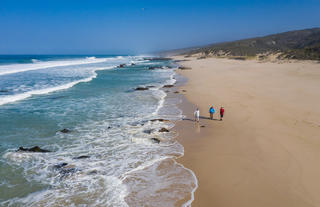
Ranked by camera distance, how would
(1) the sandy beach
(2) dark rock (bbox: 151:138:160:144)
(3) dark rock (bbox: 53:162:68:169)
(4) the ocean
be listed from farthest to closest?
(2) dark rock (bbox: 151:138:160:144) → (3) dark rock (bbox: 53:162:68:169) → (4) the ocean → (1) the sandy beach

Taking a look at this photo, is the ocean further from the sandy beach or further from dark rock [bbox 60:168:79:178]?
the sandy beach

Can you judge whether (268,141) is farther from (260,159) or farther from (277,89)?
(277,89)

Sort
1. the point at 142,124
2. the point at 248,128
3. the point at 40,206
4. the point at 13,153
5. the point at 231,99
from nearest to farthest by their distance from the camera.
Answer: the point at 40,206 < the point at 13,153 < the point at 248,128 < the point at 142,124 < the point at 231,99

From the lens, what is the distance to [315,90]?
60.3ft

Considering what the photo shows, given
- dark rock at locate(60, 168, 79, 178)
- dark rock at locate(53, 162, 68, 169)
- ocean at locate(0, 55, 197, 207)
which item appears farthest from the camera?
dark rock at locate(53, 162, 68, 169)

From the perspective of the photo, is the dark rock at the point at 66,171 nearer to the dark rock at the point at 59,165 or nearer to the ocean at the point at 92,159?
the ocean at the point at 92,159

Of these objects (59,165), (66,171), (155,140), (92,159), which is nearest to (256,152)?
(155,140)

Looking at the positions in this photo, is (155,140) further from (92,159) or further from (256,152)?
(256,152)

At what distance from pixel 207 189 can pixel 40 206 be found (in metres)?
4.72

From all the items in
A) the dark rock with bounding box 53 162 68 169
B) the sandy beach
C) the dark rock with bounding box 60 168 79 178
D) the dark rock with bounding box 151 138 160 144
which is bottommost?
the sandy beach

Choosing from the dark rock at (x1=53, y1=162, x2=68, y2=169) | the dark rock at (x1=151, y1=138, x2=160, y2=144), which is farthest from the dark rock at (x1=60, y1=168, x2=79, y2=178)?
the dark rock at (x1=151, y1=138, x2=160, y2=144)

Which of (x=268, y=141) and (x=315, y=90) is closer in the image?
(x=268, y=141)

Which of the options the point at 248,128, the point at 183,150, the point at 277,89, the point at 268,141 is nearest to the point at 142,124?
the point at 183,150

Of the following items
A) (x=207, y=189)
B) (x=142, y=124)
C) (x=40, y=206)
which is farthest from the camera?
(x=142, y=124)
